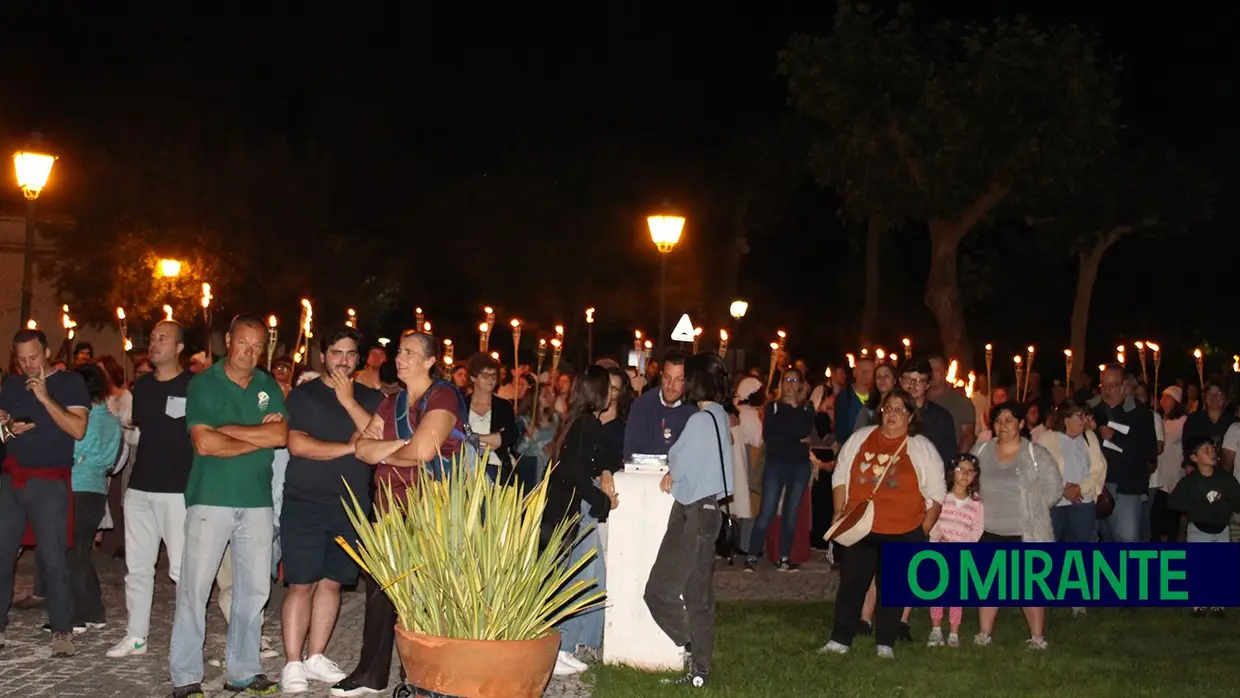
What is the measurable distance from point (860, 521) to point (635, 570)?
5.73ft

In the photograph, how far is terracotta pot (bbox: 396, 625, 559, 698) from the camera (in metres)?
7.11

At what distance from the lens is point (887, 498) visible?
11.1 m

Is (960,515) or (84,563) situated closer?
(84,563)

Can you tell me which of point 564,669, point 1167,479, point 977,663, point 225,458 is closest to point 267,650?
point 564,669

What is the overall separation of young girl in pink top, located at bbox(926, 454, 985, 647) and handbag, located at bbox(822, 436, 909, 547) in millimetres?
980

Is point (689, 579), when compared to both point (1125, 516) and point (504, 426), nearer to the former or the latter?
point (504, 426)

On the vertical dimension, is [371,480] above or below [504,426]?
below

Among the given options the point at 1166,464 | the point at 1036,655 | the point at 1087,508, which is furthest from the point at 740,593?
the point at 1166,464

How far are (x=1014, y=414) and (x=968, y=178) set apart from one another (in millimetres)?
20867

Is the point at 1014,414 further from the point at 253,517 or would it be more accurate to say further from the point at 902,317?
the point at 902,317

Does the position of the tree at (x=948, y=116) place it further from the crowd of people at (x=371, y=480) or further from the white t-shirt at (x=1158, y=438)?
the crowd of people at (x=371, y=480)

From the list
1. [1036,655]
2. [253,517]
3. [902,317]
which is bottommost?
[1036,655]

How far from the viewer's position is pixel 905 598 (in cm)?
1154

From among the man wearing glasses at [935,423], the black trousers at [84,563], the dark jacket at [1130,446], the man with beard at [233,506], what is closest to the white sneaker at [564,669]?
the man with beard at [233,506]
